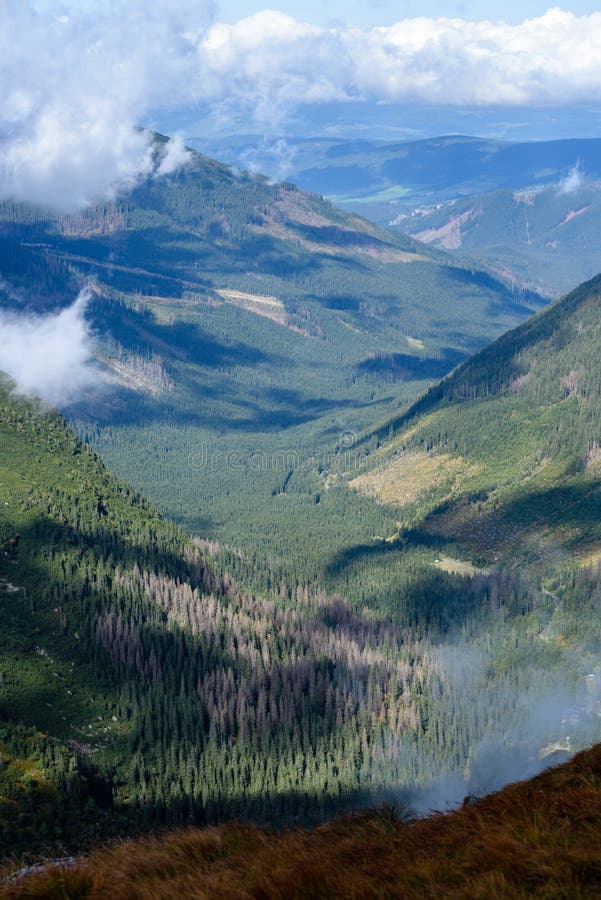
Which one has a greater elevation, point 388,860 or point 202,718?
point 202,718

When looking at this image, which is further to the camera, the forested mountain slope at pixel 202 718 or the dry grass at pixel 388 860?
the forested mountain slope at pixel 202 718

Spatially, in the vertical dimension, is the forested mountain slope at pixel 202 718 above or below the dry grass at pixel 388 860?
above

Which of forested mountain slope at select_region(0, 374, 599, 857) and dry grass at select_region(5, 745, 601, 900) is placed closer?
dry grass at select_region(5, 745, 601, 900)

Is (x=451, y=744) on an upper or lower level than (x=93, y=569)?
lower

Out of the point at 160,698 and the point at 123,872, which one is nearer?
the point at 123,872

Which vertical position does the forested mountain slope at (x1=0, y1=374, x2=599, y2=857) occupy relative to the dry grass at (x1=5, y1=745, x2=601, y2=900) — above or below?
above

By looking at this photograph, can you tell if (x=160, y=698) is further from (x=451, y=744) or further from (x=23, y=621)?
(x=451, y=744)

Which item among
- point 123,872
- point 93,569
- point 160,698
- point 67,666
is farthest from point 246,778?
point 123,872

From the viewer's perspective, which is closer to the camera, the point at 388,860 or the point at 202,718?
the point at 388,860
